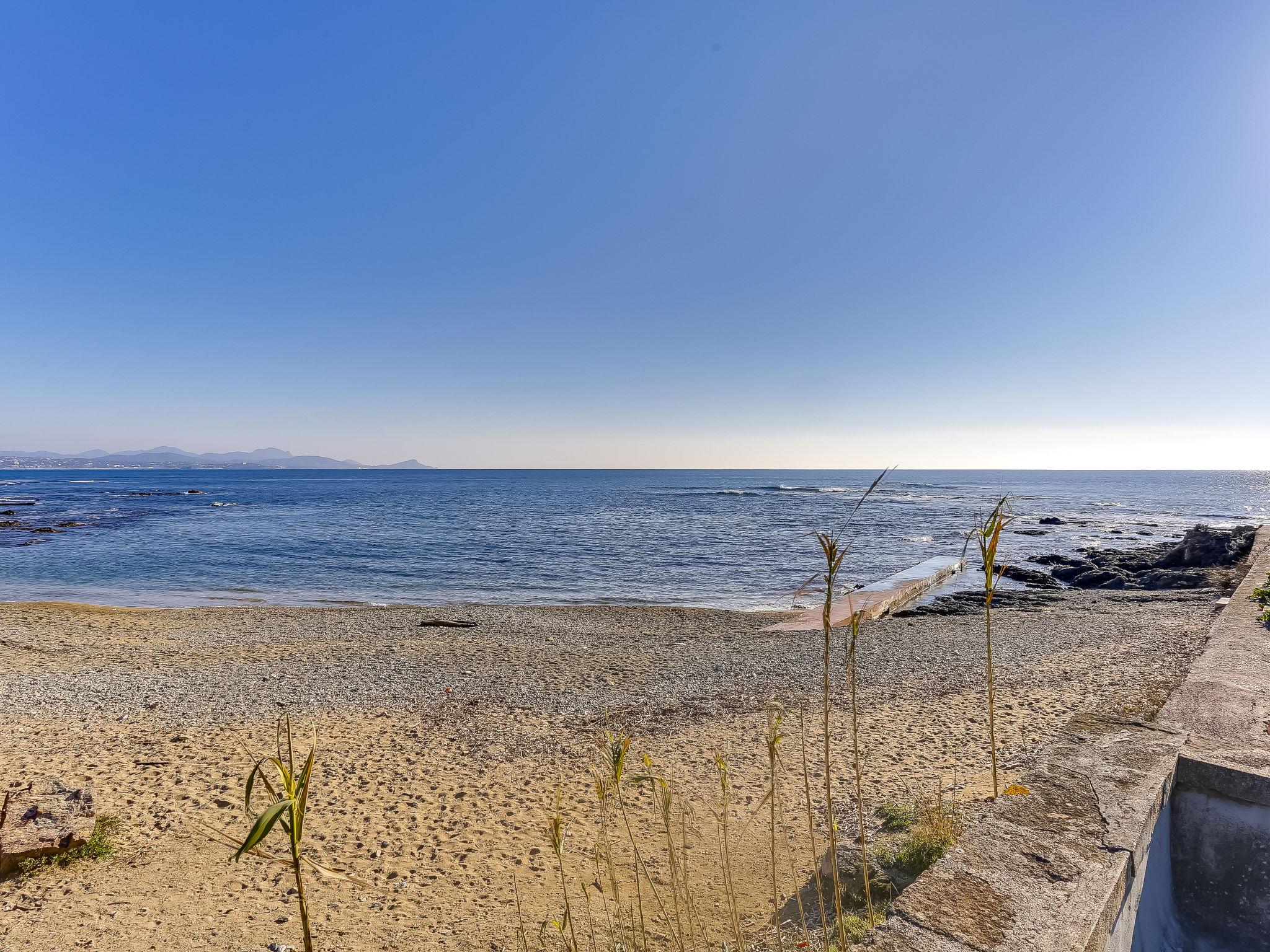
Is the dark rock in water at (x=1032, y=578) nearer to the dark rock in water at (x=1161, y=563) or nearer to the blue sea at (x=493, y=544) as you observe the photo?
the dark rock in water at (x=1161, y=563)

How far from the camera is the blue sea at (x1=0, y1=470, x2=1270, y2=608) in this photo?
2091 centimetres

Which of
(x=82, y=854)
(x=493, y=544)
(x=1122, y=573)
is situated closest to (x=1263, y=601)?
(x=82, y=854)

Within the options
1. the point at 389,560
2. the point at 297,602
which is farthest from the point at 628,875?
the point at 389,560

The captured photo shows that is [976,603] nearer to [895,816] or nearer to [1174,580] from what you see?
[1174,580]

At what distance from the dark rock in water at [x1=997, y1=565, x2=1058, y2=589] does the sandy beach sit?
8.01 m

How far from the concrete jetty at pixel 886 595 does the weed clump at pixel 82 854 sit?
34.1ft

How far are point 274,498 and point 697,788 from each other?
77325mm

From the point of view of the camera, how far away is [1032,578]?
23172 millimetres

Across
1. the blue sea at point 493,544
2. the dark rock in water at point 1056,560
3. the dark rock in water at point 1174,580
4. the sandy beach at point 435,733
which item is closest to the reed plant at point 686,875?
the sandy beach at point 435,733

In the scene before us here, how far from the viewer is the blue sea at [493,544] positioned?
20.9 metres

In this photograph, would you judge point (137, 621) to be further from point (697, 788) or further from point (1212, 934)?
point (1212, 934)

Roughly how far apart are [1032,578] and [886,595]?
8.08 m

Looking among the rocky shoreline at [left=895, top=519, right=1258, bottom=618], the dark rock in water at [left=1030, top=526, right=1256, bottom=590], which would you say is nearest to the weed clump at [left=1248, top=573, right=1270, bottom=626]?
the rocky shoreline at [left=895, top=519, right=1258, bottom=618]

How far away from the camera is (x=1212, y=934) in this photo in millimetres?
2936
